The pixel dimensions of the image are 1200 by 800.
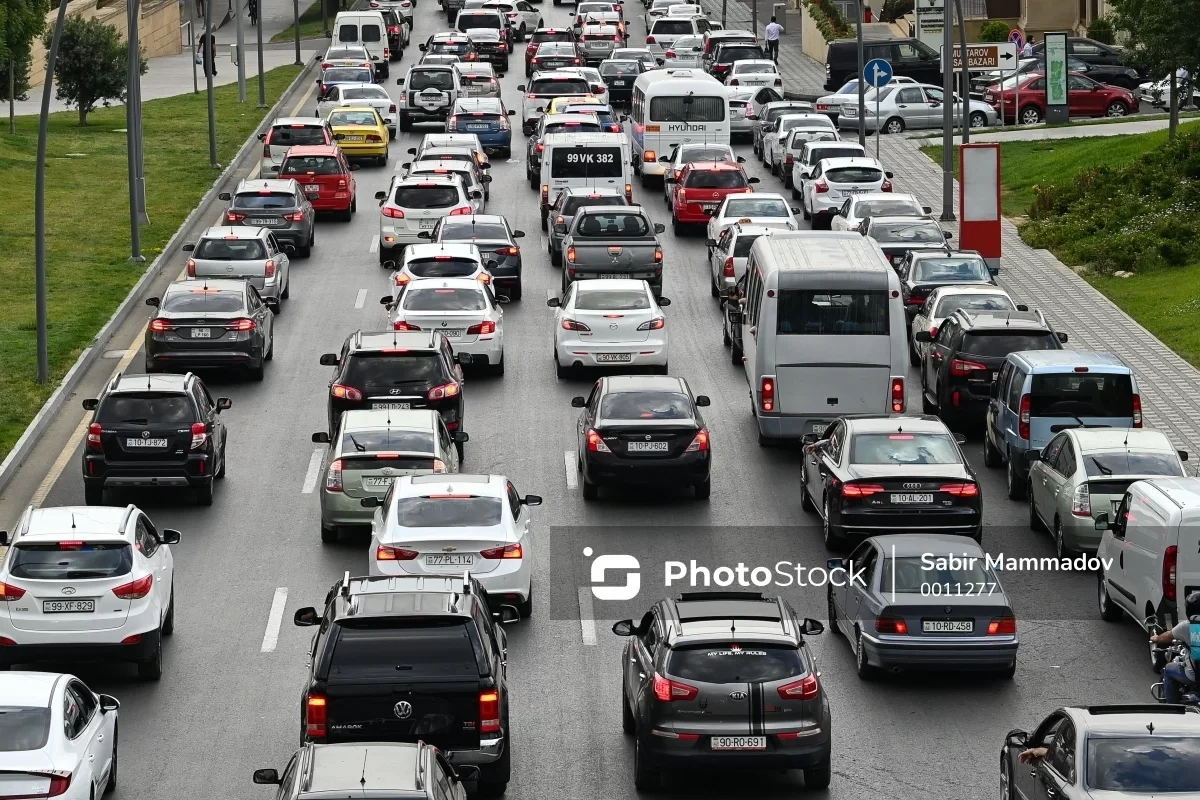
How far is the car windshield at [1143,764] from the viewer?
42.7ft

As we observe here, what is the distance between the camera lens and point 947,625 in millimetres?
18562

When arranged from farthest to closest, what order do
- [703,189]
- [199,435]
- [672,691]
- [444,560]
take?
[703,189] → [199,435] → [444,560] → [672,691]

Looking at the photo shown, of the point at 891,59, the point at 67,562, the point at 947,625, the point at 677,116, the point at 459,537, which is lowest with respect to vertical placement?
the point at 947,625

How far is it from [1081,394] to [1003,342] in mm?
3074

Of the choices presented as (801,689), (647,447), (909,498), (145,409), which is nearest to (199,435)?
(145,409)

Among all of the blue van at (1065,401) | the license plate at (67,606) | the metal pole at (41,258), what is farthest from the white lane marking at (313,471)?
the blue van at (1065,401)

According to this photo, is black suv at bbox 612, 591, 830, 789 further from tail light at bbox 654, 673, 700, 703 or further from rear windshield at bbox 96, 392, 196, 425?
rear windshield at bbox 96, 392, 196, 425

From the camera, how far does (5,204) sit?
160 ft

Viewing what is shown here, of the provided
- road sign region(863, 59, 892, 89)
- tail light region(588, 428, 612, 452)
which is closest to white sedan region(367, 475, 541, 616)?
tail light region(588, 428, 612, 452)

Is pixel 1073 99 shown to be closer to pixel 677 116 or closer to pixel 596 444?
pixel 677 116

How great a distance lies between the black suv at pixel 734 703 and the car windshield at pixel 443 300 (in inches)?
629

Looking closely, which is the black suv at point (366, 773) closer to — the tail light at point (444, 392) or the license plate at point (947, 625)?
the license plate at point (947, 625)

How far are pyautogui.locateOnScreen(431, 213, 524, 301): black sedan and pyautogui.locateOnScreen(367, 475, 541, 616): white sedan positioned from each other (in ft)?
54.0

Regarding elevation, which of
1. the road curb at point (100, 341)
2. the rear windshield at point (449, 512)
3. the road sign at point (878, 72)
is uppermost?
the road sign at point (878, 72)
